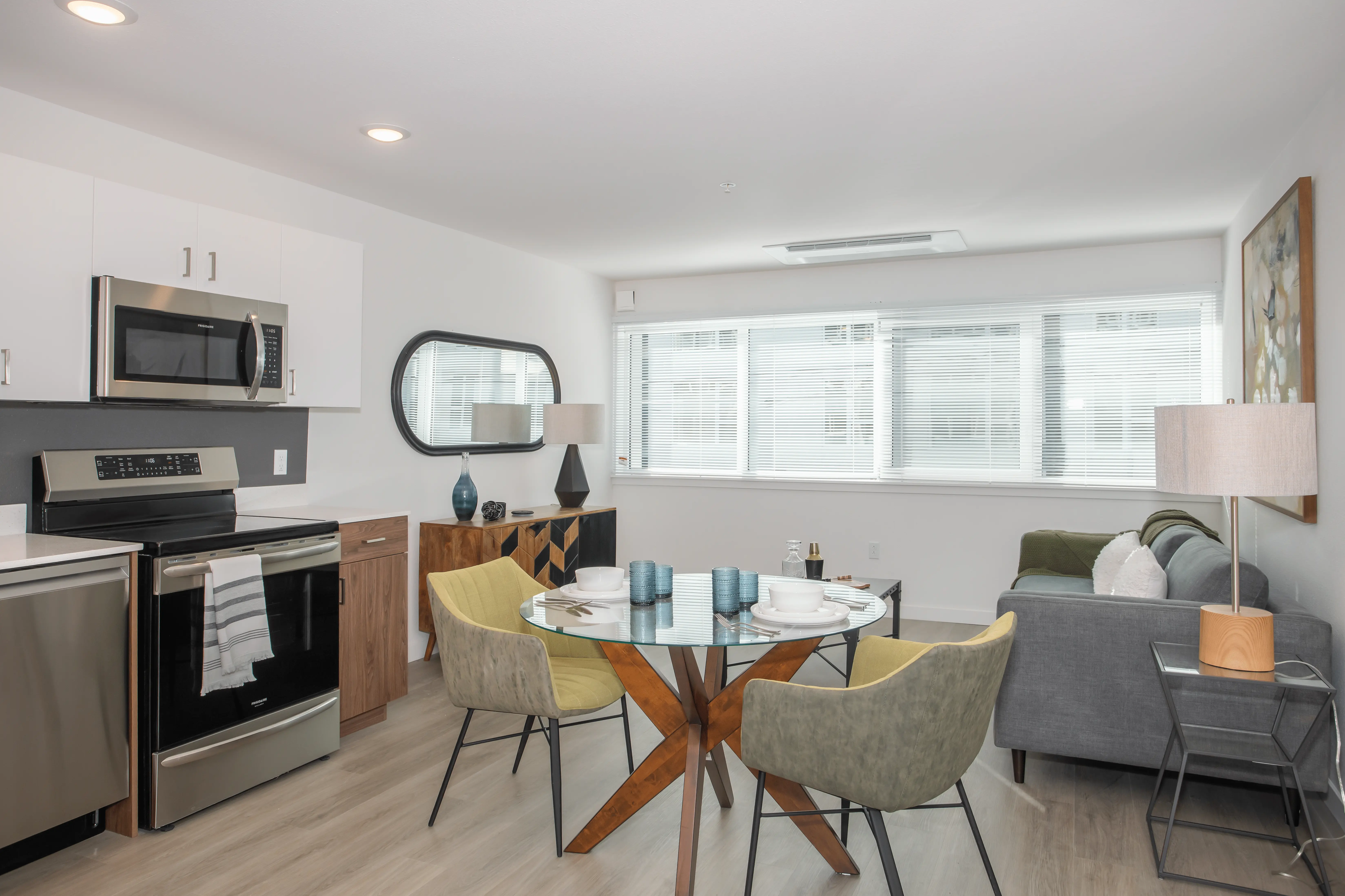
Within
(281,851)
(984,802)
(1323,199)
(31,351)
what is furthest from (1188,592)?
(31,351)

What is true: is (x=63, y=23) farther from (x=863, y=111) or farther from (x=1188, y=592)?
(x=1188, y=592)

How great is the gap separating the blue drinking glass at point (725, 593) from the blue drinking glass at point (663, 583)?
7.1 inches

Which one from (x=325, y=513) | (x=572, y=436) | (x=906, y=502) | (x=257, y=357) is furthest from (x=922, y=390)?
(x=257, y=357)

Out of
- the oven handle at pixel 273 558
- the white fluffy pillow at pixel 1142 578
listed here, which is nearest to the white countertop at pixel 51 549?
the oven handle at pixel 273 558

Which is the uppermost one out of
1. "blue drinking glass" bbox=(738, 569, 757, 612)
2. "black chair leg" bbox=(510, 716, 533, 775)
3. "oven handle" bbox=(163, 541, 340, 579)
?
"oven handle" bbox=(163, 541, 340, 579)

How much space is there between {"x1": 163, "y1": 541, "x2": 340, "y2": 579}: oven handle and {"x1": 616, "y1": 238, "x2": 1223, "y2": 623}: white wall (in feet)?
11.4

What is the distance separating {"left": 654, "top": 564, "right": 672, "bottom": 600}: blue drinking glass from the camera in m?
2.64

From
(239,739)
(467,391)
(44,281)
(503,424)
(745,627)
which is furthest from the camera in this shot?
(503,424)

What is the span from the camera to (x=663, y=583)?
2.65 metres

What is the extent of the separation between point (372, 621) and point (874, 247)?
3540 mm

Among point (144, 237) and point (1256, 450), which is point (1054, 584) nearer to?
point (1256, 450)

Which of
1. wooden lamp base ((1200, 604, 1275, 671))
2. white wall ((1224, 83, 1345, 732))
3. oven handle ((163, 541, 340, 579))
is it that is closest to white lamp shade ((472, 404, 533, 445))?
oven handle ((163, 541, 340, 579))

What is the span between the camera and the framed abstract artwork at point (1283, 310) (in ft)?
10.2

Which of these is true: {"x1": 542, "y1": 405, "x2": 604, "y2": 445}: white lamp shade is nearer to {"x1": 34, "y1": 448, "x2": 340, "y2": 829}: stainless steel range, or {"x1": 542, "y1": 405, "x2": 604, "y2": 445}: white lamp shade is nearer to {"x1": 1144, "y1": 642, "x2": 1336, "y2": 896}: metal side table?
{"x1": 34, "y1": 448, "x2": 340, "y2": 829}: stainless steel range
